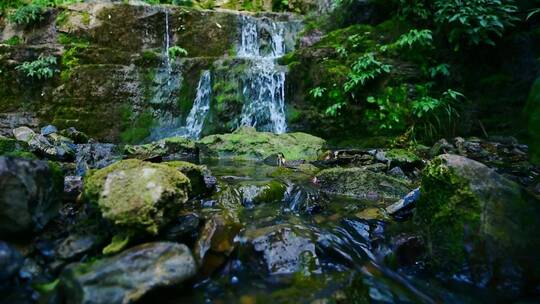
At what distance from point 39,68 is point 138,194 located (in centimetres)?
792

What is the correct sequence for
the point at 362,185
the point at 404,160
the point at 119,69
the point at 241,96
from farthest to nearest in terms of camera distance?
the point at 119,69, the point at 241,96, the point at 404,160, the point at 362,185

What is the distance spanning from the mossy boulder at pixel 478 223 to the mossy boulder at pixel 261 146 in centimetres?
375

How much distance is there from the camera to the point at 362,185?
423cm

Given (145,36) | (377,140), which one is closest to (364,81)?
(377,140)

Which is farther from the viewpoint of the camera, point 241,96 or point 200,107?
point 200,107

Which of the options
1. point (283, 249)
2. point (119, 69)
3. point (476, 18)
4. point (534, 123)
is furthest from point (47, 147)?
point (476, 18)

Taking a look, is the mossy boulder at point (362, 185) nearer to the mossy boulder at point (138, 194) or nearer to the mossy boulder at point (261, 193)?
the mossy boulder at point (261, 193)

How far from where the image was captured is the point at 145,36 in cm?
1005

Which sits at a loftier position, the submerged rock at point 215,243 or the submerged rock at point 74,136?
the submerged rock at point 215,243

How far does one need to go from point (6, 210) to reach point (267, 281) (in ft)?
6.27

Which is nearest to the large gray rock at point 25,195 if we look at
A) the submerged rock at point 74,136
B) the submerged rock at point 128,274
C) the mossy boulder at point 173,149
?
the submerged rock at point 128,274

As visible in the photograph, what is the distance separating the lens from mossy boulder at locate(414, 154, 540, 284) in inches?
96.4

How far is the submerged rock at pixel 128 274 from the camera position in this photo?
6.62ft

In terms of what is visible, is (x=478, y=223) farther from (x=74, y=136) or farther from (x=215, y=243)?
(x=74, y=136)
